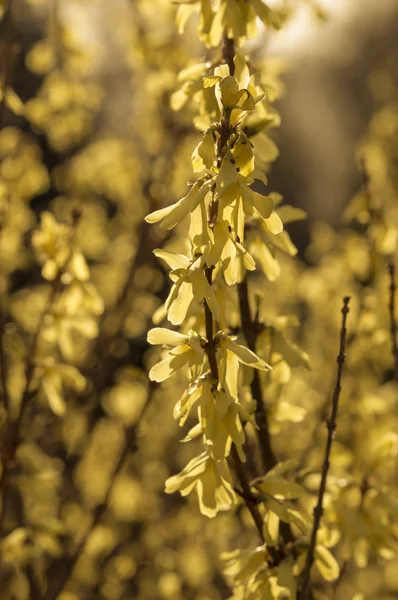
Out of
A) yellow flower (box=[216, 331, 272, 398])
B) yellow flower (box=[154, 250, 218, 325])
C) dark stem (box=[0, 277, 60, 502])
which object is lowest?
dark stem (box=[0, 277, 60, 502])

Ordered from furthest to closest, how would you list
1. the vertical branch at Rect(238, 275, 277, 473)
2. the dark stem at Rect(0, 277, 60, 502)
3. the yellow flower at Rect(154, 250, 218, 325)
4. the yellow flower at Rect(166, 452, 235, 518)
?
the dark stem at Rect(0, 277, 60, 502)
the vertical branch at Rect(238, 275, 277, 473)
the yellow flower at Rect(166, 452, 235, 518)
the yellow flower at Rect(154, 250, 218, 325)

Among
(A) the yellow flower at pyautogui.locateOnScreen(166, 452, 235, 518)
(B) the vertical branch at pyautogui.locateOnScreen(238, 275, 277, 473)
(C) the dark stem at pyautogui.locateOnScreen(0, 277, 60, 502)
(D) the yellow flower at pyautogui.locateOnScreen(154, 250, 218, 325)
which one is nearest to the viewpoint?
(D) the yellow flower at pyautogui.locateOnScreen(154, 250, 218, 325)

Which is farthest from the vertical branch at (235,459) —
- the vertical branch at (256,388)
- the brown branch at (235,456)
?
the vertical branch at (256,388)

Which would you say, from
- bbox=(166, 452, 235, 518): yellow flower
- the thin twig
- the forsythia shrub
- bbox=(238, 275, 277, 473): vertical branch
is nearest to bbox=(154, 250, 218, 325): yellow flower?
the forsythia shrub

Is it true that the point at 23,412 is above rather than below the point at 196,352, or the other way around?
below

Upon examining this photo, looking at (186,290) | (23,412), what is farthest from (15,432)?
(186,290)

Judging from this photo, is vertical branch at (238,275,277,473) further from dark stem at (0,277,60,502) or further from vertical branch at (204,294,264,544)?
dark stem at (0,277,60,502)

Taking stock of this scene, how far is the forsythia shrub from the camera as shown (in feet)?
3.81

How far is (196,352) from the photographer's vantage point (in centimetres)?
113

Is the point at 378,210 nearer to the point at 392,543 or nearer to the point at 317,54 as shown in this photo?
the point at 392,543

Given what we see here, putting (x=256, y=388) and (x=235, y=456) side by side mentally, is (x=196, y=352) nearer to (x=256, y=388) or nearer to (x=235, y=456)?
(x=235, y=456)

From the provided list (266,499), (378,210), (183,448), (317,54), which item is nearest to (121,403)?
(183,448)

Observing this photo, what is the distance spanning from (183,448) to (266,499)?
11.0ft

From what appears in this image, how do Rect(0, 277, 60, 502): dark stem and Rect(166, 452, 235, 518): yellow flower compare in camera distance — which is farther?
Rect(0, 277, 60, 502): dark stem
